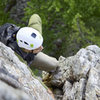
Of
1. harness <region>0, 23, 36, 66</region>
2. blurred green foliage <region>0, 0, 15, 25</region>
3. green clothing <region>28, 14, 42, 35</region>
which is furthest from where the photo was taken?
blurred green foliage <region>0, 0, 15, 25</region>

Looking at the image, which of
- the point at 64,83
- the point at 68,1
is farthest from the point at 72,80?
the point at 68,1

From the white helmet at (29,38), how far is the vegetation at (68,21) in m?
6.85

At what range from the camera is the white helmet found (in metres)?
5.33

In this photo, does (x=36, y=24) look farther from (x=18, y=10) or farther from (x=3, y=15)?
(x=18, y=10)

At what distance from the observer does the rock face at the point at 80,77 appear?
5366 millimetres

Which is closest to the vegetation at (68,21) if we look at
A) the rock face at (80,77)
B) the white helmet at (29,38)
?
the rock face at (80,77)

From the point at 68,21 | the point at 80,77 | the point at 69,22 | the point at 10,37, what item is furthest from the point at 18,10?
the point at 80,77

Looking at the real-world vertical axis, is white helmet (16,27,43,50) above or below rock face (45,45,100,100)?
above

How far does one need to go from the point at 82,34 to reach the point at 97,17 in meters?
3.81

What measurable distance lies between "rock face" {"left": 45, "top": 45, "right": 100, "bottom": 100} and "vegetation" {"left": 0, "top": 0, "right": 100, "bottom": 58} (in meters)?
5.28

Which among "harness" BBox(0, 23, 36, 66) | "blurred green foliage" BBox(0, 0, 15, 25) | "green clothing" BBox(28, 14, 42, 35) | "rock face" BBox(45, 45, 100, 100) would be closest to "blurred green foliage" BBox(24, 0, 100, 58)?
"blurred green foliage" BBox(0, 0, 15, 25)

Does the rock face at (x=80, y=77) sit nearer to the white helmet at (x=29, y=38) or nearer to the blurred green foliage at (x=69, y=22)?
the white helmet at (x=29, y=38)

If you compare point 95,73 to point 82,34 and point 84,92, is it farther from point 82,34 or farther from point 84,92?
point 82,34

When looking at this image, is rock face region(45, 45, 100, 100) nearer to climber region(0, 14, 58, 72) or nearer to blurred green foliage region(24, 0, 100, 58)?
climber region(0, 14, 58, 72)
